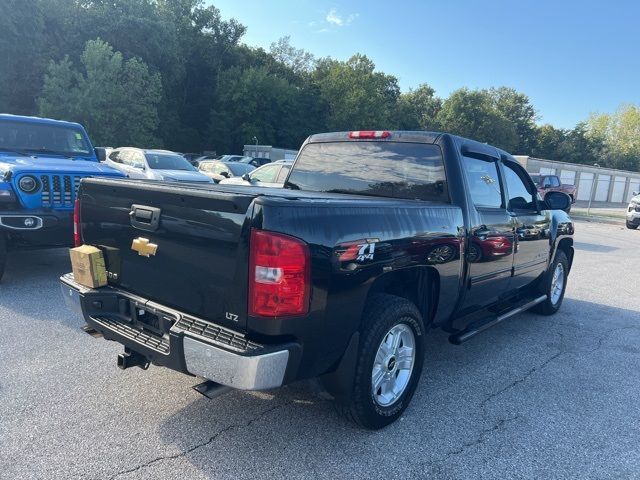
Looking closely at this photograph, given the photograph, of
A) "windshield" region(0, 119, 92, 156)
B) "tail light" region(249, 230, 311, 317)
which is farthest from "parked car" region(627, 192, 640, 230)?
"tail light" region(249, 230, 311, 317)

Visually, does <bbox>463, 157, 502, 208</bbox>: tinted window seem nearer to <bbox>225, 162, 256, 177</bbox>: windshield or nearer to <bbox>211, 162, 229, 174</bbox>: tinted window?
<bbox>211, 162, 229, 174</bbox>: tinted window

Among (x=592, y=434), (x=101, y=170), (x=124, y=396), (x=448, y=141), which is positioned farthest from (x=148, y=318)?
(x=101, y=170)

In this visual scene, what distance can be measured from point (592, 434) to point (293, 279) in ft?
8.14

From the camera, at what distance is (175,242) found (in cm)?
268

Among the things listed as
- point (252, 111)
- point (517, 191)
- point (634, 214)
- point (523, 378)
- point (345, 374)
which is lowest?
point (523, 378)

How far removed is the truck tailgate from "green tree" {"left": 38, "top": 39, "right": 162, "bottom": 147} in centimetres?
2916

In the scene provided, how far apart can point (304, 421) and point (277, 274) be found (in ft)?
4.35

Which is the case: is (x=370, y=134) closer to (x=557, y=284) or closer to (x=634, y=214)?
(x=557, y=284)

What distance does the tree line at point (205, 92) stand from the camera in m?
30.0

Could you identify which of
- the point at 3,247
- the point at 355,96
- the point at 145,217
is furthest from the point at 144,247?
the point at 355,96

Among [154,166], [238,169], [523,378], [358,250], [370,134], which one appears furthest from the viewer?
[238,169]

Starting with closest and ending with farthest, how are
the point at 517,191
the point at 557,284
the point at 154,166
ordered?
the point at 517,191
the point at 557,284
the point at 154,166

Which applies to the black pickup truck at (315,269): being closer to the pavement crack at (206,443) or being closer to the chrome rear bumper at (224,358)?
the chrome rear bumper at (224,358)

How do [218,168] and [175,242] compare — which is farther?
[218,168]
